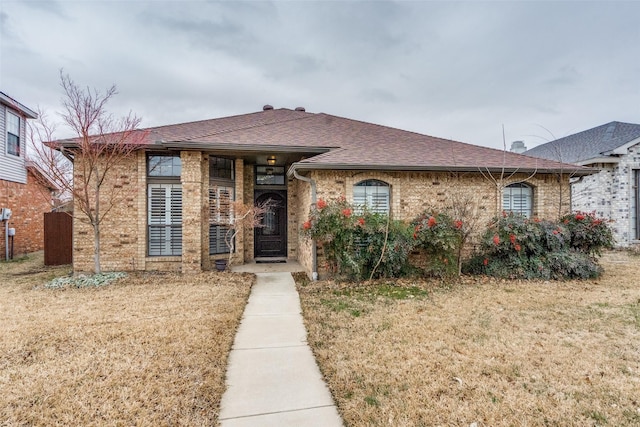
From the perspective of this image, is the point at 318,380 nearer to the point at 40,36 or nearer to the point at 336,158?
the point at 336,158

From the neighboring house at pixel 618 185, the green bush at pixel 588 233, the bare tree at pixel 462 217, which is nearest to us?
the bare tree at pixel 462 217

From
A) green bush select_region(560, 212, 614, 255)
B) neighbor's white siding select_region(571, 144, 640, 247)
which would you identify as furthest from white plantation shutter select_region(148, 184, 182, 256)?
neighbor's white siding select_region(571, 144, 640, 247)

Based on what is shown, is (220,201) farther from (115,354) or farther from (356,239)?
(115,354)

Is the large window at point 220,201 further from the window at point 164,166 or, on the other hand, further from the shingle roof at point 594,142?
the shingle roof at point 594,142

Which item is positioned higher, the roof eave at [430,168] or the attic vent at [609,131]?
the attic vent at [609,131]

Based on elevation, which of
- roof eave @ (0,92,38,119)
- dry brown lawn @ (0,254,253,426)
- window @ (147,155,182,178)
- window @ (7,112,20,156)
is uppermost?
roof eave @ (0,92,38,119)

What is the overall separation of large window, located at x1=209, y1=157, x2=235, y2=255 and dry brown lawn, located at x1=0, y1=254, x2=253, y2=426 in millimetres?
2772

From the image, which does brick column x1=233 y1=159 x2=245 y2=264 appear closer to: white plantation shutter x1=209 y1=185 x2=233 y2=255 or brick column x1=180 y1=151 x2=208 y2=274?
white plantation shutter x1=209 y1=185 x2=233 y2=255

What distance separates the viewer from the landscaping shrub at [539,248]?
7.41m

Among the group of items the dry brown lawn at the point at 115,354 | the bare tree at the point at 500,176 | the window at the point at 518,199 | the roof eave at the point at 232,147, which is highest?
the roof eave at the point at 232,147

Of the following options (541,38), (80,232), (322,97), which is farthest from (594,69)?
(80,232)

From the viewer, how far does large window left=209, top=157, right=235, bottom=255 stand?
29.0 feet

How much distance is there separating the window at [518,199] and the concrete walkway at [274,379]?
24.2 feet

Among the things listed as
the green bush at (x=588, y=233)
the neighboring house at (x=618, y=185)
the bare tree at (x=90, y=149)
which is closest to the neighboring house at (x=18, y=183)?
the bare tree at (x=90, y=149)
